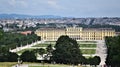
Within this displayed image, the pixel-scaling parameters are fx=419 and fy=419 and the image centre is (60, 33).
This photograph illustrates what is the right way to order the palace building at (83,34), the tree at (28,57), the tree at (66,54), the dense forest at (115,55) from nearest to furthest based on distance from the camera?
1. the dense forest at (115,55)
2. the tree at (66,54)
3. the tree at (28,57)
4. the palace building at (83,34)

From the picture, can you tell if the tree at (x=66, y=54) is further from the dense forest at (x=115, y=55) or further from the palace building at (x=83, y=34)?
the palace building at (x=83, y=34)

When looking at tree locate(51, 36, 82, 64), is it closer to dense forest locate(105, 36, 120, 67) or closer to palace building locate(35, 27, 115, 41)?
dense forest locate(105, 36, 120, 67)

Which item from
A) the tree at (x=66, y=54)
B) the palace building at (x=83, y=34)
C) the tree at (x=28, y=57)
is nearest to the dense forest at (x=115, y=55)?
the tree at (x=66, y=54)

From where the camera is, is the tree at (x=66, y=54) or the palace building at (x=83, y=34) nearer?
the tree at (x=66, y=54)

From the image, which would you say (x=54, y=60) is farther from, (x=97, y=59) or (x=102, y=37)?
(x=102, y=37)

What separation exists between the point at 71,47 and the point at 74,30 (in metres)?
58.1

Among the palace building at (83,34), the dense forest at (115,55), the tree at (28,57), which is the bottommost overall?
the palace building at (83,34)

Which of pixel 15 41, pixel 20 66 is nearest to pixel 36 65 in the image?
pixel 20 66

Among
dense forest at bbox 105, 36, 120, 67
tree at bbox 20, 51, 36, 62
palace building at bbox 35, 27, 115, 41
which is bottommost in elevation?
palace building at bbox 35, 27, 115, 41

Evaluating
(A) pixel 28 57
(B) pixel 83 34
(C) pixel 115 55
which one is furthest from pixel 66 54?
(B) pixel 83 34

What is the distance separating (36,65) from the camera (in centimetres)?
3594

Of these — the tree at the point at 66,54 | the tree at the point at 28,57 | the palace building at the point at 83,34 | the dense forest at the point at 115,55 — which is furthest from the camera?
the palace building at the point at 83,34

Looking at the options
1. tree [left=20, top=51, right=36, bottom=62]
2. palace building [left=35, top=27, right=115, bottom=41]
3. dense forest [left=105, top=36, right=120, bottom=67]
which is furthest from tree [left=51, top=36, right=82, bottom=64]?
palace building [left=35, top=27, right=115, bottom=41]

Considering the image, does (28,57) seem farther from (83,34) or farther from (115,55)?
(83,34)
